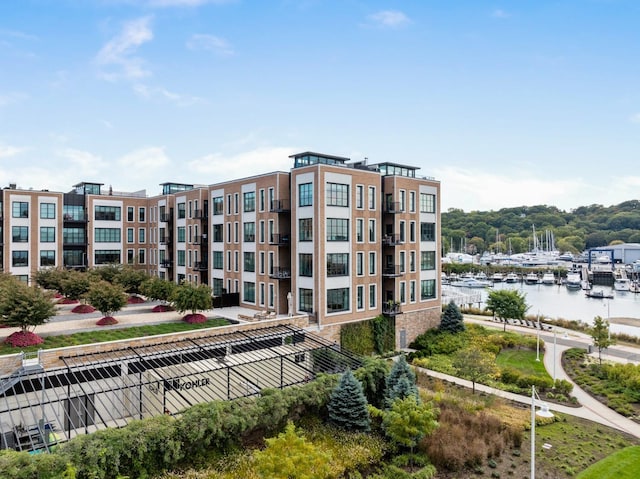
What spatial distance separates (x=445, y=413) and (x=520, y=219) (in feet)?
499

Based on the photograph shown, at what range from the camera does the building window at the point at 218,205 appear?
39.9m

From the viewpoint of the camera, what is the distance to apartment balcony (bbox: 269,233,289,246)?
32.8m

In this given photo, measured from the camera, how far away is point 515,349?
34500 millimetres

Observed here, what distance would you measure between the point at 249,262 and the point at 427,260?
15715 mm

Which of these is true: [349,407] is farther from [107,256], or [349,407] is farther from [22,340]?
[107,256]

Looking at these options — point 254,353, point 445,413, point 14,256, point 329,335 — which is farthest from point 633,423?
point 14,256

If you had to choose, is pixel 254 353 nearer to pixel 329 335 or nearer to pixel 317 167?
pixel 329 335

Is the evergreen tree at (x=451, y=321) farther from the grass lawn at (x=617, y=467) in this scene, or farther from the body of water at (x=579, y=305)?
the grass lawn at (x=617, y=467)

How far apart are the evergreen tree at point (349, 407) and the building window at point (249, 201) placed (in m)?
20.2

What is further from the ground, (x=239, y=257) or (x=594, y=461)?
(x=239, y=257)

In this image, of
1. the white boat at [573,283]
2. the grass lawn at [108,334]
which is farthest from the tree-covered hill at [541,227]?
the grass lawn at [108,334]

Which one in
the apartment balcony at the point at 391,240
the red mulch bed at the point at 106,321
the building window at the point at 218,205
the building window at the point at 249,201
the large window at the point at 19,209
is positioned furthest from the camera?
the large window at the point at 19,209

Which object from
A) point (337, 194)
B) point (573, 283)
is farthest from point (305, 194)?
point (573, 283)

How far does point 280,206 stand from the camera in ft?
109
